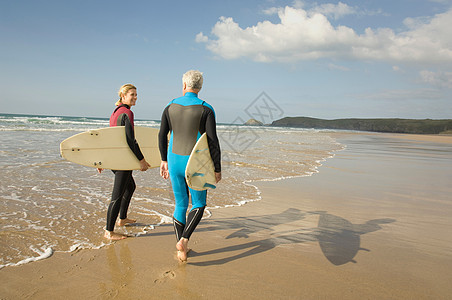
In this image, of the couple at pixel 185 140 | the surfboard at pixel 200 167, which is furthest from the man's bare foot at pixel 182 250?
the surfboard at pixel 200 167

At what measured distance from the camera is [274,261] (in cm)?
266

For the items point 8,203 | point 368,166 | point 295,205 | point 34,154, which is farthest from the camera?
point 368,166

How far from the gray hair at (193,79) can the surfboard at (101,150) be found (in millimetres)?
1069

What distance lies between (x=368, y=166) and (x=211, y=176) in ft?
25.3

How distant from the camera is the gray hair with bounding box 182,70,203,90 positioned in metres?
2.63

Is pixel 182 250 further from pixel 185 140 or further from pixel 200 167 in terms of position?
pixel 185 140

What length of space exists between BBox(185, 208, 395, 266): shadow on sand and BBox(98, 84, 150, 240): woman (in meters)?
0.97

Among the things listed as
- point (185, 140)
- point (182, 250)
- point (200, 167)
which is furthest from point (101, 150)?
point (182, 250)

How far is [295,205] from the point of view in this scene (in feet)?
15.0

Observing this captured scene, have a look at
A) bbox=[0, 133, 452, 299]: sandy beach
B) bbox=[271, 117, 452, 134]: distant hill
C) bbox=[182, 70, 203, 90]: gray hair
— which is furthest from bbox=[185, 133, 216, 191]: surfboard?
bbox=[271, 117, 452, 134]: distant hill

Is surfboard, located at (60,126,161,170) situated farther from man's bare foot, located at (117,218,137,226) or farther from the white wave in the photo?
the white wave

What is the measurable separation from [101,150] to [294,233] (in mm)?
2536

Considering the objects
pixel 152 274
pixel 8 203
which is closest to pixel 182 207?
pixel 152 274

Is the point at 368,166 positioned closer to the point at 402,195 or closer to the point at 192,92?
the point at 402,195
